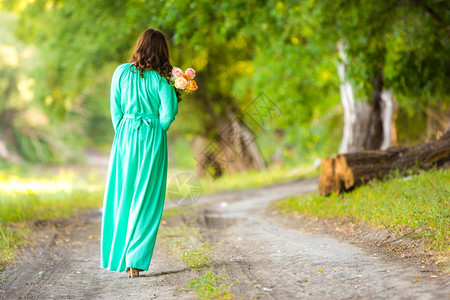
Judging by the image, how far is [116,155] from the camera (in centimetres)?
566

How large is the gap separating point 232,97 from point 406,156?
14.3 metres

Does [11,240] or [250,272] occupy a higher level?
[11,240]

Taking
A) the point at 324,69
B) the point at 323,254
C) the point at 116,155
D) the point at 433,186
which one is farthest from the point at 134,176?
the point at 324,69

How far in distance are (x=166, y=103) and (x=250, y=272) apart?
182 cm

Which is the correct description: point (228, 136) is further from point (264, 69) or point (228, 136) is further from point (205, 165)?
point (264, 69)

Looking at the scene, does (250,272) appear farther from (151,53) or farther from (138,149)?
(151,53)

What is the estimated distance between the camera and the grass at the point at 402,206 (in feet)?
19.1

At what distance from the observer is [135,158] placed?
5.59 m

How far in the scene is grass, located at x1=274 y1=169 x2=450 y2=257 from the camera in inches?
229

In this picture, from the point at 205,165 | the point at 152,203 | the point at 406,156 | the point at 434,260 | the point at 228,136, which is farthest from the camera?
the point at 205,165

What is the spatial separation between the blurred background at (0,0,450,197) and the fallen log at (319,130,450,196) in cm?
155

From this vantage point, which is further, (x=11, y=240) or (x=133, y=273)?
(x=11, y=240)
